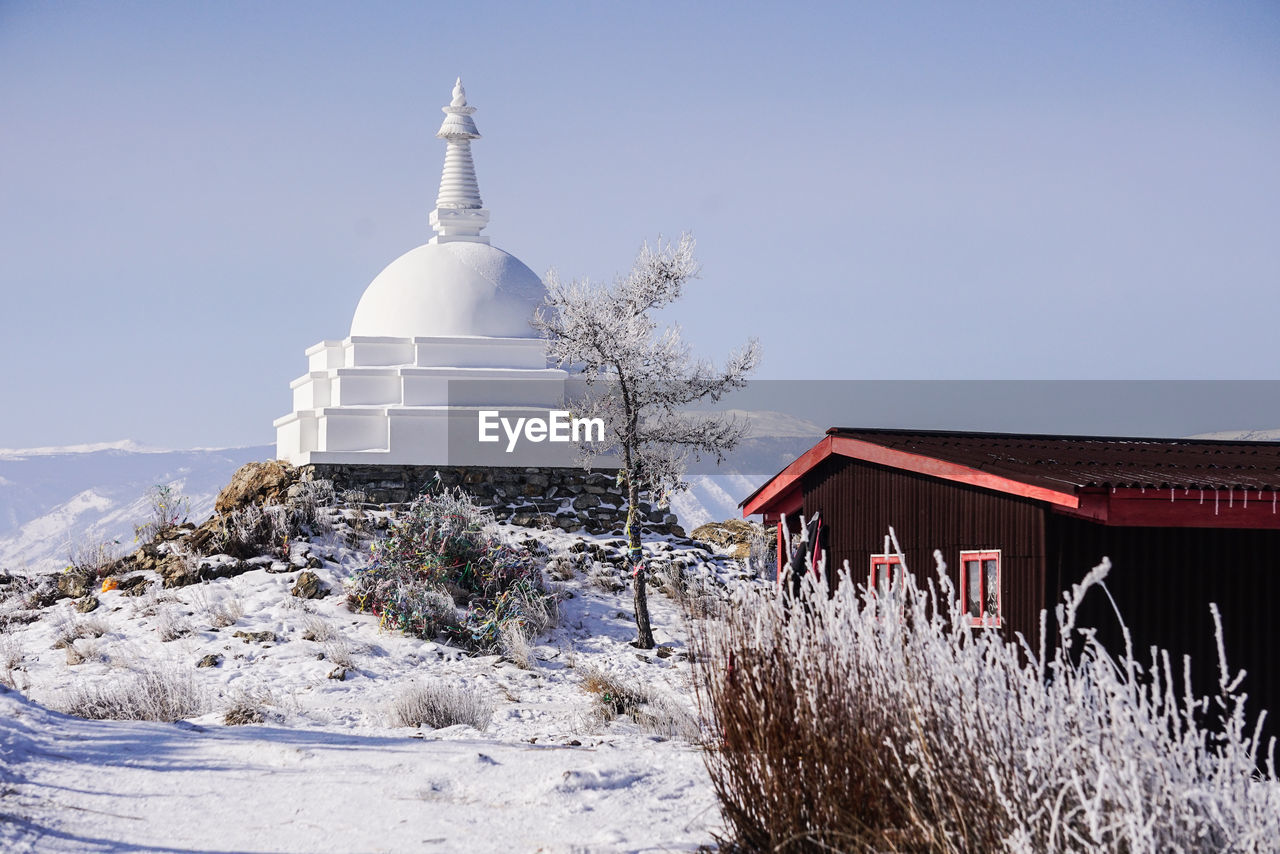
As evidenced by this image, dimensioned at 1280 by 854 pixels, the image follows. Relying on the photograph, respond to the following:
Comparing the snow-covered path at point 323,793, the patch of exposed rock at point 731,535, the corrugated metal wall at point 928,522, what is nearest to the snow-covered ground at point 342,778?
the snow-covered path at point 323,793

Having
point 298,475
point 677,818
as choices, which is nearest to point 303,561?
point 298,475

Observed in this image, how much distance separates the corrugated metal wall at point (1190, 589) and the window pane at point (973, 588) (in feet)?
2.99

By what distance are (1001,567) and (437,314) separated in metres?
16.5

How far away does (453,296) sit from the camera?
25.5 m

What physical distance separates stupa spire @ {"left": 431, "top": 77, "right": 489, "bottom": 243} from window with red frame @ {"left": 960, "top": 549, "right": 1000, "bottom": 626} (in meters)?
17.8

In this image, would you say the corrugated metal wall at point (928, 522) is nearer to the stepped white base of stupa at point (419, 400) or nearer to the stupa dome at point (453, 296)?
the stepped white base of stupa at point (419, 400)

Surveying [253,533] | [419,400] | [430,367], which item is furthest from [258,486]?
[430,367]

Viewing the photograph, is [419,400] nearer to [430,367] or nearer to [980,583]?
[430,367]

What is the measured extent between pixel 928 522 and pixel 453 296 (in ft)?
50.4

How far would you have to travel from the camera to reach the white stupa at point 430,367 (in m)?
23.7

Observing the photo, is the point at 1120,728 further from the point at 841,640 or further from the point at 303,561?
the point at 303,561

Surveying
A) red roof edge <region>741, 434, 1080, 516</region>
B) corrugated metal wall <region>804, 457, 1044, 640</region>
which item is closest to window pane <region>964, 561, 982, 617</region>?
corrugated metal wall <region>804, 457, 1044, 640</region>

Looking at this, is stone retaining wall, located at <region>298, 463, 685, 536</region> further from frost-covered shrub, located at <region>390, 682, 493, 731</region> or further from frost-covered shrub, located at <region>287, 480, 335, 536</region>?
frost-covered shrub, located at <region>390, 682, 493, 731</region>

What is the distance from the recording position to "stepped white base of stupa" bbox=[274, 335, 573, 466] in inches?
930
